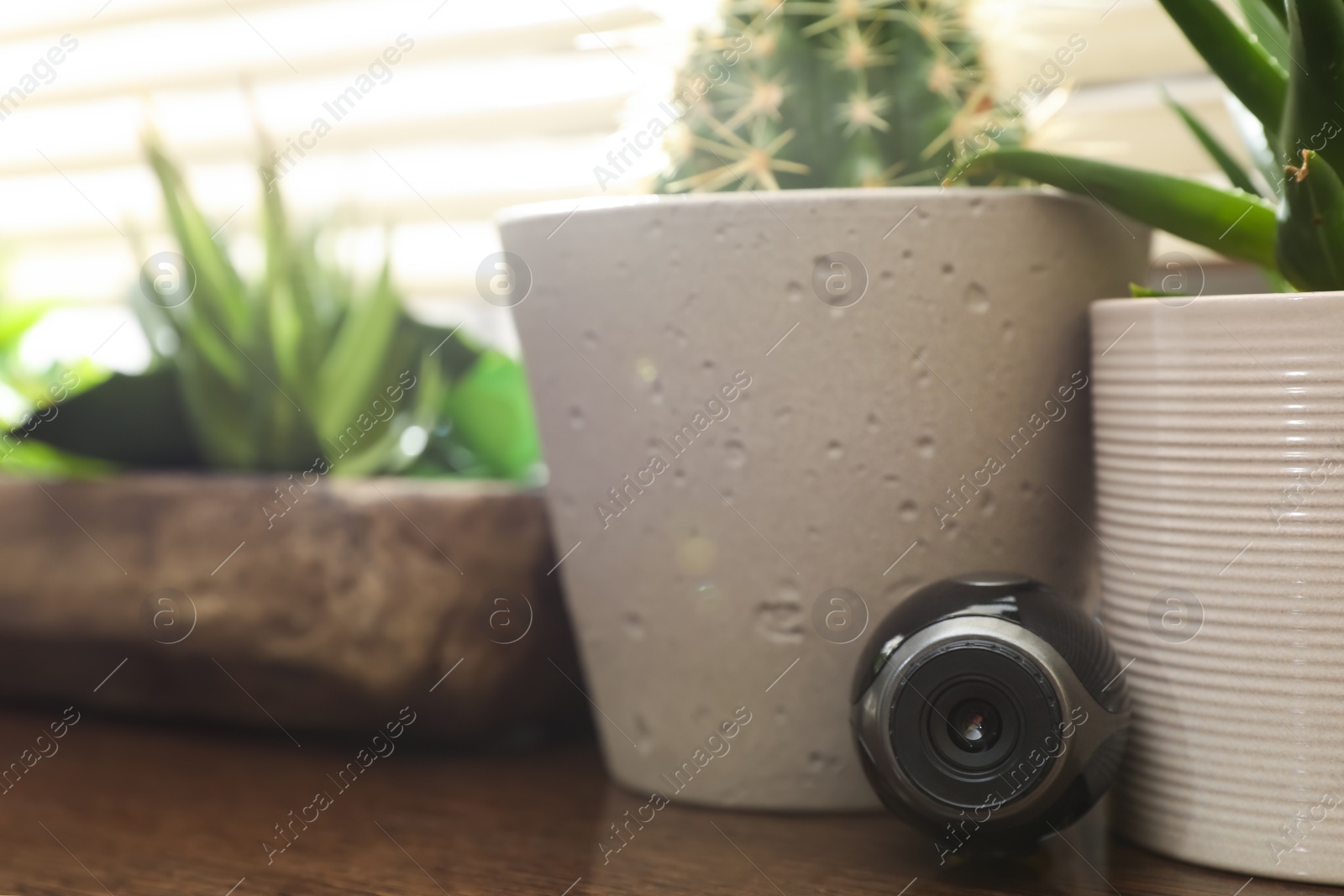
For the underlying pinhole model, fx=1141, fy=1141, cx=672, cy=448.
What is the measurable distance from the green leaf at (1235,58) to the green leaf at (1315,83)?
0.10 feet

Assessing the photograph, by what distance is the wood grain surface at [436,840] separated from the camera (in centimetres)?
47

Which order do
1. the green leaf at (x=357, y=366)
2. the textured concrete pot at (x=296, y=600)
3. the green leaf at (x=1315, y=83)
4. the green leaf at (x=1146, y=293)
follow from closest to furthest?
the green leaf at (x=1315, y=83), the green leaf at (x=1146, y=293), the textured concrete pot at (x=296, y=600), the green leaf at (x=357, y=366)

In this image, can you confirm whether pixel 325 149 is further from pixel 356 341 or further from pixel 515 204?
pixel 356 341

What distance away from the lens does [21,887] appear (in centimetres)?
47

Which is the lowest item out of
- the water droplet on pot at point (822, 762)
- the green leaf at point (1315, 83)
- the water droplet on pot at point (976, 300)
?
the water droplet on pot at point (822, 762)

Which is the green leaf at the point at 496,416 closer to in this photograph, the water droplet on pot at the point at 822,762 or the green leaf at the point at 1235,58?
the water droplet on pot at the point at 822,762

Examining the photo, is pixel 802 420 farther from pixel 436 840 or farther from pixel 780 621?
pixel 436 840

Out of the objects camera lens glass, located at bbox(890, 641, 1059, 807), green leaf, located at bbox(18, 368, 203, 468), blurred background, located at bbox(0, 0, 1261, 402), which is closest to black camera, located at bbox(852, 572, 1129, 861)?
camera lens glass, located at bbox(890, 641, 1059, 807)

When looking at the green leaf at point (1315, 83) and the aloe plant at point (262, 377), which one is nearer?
the green leaf at point (1315, 83)

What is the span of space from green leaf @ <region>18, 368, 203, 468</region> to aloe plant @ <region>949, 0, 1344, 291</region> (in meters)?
0.56

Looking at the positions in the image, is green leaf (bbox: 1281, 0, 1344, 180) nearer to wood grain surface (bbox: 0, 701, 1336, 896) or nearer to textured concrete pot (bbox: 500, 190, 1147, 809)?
textured concrete pot (bbox: 500, 190, 1147, 809)

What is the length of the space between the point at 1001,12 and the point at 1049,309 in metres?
0.19

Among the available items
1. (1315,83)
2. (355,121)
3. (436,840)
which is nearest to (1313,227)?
(1315,83)

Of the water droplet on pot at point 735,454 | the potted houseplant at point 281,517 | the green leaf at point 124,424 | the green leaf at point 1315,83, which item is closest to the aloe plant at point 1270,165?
the green leaf at point 1315,83
